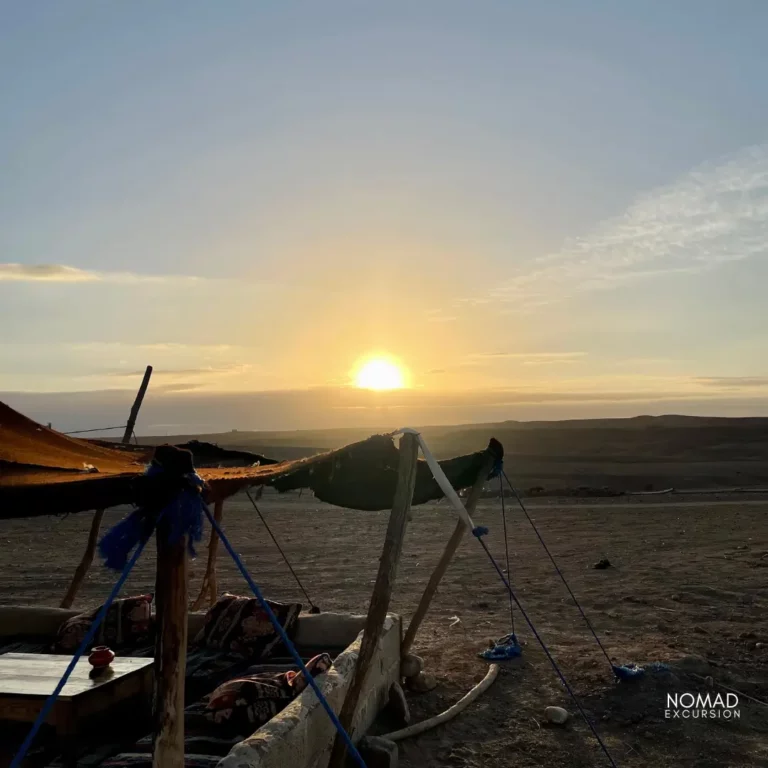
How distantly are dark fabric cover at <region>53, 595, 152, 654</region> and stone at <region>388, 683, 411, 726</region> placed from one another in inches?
99.0

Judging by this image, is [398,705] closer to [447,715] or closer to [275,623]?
[447,715]

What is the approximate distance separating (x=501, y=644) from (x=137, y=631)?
417 cm

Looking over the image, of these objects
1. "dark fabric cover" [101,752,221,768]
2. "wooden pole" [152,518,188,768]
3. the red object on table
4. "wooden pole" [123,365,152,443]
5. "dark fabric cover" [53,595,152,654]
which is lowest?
"dark fabric cover" [101,752,221,768]

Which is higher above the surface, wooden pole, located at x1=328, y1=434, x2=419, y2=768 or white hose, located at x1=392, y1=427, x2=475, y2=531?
white hose, located at x1=392, y1=427, x2=475, y2=531

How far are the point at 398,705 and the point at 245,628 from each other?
1.64 metres

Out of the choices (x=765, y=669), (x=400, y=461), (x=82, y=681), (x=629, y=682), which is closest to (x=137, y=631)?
(x=82, y=681)

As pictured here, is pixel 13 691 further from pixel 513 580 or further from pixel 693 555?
pixel 693 555

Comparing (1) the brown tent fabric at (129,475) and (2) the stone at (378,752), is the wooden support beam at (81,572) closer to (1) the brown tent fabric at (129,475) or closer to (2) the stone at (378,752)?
(1) the brown tent fabric at (129,475)

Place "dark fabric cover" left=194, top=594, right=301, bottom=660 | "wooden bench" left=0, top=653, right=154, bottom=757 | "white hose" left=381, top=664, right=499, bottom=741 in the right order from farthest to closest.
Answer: "dark fabric cover" left=194, top=594, right=301, bottom=660
"white hose" left=381, top=664, right=499, bottom=741
"wooden bench" left=0, top=653, right=154, bottom=757

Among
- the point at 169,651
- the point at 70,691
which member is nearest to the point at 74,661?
the point at 169,651

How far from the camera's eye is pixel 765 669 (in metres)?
7.69

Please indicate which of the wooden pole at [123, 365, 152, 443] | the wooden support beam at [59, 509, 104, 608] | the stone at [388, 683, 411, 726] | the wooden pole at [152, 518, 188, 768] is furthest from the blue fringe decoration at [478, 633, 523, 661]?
the wooden pole at [123, 365, 152, 443]

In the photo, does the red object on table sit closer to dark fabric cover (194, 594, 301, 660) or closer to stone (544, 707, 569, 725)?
dark fabric cover (194, 594, 301, 660)

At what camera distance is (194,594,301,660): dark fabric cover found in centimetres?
690
